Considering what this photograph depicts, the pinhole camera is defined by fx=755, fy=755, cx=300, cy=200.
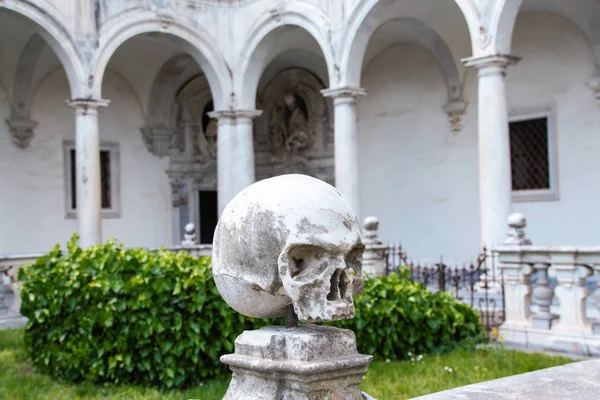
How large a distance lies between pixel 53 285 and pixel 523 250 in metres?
4.56

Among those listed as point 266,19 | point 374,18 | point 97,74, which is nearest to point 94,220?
point 97,74

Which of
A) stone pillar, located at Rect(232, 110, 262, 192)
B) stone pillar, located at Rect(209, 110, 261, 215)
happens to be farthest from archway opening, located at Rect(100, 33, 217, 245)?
stone pillar, located at Rect(232, 110, 262, 192)

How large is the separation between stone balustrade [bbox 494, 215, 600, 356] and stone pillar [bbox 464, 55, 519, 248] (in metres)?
2.54

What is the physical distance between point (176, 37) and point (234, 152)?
250 centimetres

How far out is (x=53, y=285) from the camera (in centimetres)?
686

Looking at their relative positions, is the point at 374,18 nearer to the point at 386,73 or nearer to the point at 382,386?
the point at 386,73

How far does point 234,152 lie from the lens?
15.1 m

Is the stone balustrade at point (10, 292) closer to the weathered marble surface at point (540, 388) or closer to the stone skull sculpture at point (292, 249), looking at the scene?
the weathered marble surface at point (540, 388)

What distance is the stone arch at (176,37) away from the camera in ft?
44.7

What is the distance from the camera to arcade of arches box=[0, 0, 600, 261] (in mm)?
12889

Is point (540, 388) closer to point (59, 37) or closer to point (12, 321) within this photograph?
point (12, 321)

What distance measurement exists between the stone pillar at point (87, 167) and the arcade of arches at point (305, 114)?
3 centimetres

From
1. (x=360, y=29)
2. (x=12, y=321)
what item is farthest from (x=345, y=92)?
(x=12, y=321)

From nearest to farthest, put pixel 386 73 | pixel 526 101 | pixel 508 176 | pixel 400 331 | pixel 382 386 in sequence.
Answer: pixel 382 386, pixel 400 331, pixel 508 176, pixel 526 101, pixel 386 73
